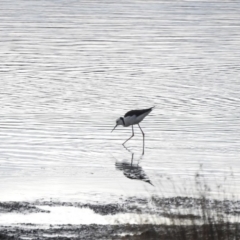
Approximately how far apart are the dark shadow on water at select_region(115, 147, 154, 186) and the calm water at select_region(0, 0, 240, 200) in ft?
0.26

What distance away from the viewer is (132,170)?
1694 cm

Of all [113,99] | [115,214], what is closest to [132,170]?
[115,214]

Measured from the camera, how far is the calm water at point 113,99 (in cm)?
1631

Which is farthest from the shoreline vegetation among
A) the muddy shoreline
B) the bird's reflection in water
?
the bird's reflection in water

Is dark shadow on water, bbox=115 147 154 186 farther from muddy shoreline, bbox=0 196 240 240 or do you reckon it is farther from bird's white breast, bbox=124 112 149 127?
bird's white breast, bbox=124 112 149 127

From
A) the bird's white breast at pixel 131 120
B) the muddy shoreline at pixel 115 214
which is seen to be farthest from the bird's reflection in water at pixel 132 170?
the bird's white breast at pixel 131 120

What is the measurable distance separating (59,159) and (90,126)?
3761mm

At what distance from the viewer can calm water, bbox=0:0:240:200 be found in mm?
16312

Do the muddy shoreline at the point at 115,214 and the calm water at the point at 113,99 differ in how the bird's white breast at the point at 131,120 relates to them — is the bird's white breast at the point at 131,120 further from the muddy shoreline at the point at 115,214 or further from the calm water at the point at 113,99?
the muddy shoreline at the point at 115,214

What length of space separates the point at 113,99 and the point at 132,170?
8795 mm

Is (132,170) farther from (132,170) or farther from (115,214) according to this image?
(115,214)

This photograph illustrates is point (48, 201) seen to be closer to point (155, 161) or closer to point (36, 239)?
point (36, 239)

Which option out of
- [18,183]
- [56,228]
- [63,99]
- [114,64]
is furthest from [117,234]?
[114,64]

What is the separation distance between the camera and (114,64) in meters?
32.6
